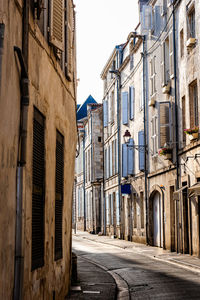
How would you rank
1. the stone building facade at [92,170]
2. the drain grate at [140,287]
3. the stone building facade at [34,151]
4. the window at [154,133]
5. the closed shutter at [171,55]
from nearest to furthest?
the stone building facade at [34,151] < the drain grate at [140,287] < the closed shutter at [171,55] < the window at [154,133] < the stone building facade at [92,170]

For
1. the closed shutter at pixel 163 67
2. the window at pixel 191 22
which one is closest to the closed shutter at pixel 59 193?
the window at pixel 191 22

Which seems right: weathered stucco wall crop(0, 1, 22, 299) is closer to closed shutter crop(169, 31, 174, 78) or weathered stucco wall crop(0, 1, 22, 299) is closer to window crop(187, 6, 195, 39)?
window crop(187, 6, 195, 39)

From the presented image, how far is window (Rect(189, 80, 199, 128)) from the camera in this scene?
20.4m

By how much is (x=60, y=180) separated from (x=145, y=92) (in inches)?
747

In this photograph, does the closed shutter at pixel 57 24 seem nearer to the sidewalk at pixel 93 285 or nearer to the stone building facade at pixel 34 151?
the stone building facade at pixel 34 151

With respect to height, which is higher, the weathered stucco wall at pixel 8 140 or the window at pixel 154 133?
the window at pixel 154 133

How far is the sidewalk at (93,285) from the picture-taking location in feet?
35.2

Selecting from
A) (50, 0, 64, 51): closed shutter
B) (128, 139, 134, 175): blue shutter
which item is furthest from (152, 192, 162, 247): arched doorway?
(50, 0, 64, 51): closed shutter

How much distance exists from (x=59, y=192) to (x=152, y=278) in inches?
187

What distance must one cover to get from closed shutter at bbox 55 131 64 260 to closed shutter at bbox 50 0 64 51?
58.9 inches

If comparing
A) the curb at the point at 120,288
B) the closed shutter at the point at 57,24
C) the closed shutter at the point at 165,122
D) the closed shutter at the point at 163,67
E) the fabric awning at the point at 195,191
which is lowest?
the curb at the point at 120,288

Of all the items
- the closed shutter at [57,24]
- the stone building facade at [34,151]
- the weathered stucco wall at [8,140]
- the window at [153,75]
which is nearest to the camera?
the weathered stucco wall at [8,140]

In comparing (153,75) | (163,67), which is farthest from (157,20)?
(163,67)

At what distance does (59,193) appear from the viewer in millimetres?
9773
